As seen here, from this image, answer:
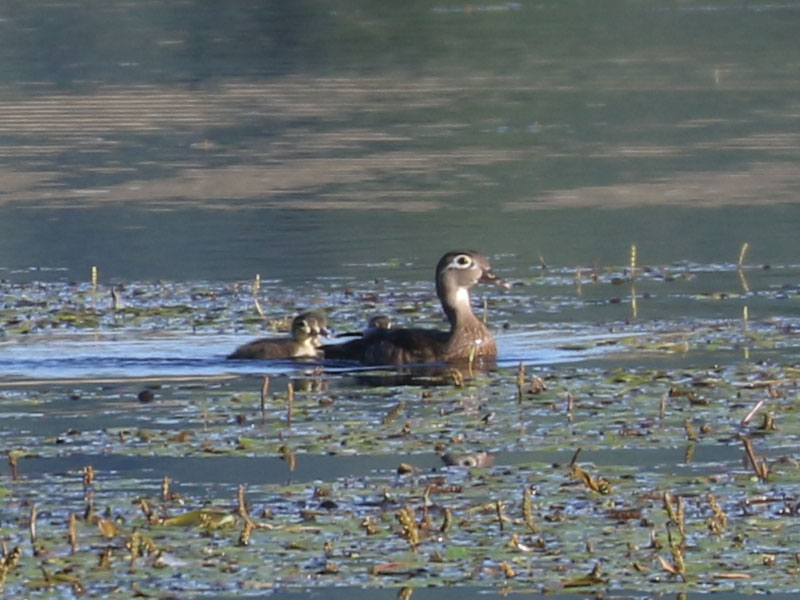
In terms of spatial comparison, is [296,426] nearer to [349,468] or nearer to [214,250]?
[349,468]

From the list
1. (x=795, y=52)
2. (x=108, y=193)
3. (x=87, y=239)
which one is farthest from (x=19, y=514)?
(x=795, y=52)

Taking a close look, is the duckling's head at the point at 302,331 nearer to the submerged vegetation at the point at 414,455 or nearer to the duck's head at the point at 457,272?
the submerged vegetation at the point at 414,455

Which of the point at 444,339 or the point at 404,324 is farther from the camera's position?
the point at 404,324

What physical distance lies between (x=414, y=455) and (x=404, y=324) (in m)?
4.62

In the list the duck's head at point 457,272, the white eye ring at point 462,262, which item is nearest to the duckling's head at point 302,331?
the duck's head at point 457,272

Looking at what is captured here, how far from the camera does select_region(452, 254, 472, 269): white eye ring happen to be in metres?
14.2

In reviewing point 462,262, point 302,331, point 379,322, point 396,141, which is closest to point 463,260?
point 462,262

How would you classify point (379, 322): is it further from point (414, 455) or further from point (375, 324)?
point (414, 455)

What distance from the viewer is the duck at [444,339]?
13492mm

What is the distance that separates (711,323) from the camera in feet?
46.9

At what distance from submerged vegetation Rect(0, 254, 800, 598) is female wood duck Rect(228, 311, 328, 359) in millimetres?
95

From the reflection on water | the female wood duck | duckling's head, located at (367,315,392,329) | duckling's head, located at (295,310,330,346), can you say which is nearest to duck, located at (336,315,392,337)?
duckling's head, located at (367,315,392,329)

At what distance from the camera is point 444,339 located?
1374 centimetres

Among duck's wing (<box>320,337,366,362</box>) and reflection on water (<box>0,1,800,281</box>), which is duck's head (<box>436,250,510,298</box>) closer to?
duck's wing (<box>320,337,366,362</box>)
